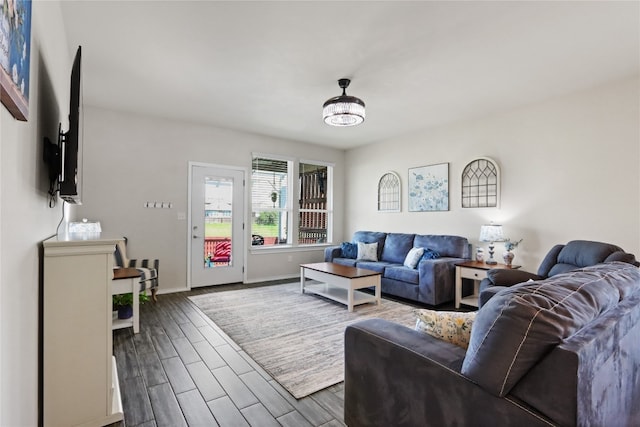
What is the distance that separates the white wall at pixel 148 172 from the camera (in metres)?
4.31

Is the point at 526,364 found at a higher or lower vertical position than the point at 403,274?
higher

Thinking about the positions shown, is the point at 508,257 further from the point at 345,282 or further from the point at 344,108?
the point at 344,108

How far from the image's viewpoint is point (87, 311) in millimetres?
1678

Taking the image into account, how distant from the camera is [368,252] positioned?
17.7 feet

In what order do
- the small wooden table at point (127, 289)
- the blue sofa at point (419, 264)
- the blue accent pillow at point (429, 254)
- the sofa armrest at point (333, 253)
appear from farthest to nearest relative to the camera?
the sofa armrest at point (333, 253)
the blue accent pillow at point (429, 254)
the blue sofa at point (419, 264)
the small wooden table at point (127, 289)

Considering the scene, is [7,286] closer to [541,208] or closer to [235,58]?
[235,58]

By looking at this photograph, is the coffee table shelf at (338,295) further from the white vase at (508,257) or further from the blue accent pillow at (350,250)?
the white vase at (508,257)

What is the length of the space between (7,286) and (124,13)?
2.18 meters

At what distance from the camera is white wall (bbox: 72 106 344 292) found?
431cm

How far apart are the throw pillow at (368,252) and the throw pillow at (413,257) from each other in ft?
2.41

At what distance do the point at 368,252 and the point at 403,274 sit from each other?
3.24ft

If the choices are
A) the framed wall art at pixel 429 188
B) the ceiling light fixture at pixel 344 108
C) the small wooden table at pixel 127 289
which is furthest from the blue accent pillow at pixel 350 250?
the small wooden table at pixel 127 289

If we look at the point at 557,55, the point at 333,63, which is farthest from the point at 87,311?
the point at 557,55

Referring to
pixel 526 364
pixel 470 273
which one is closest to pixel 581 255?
pixel 470 273
